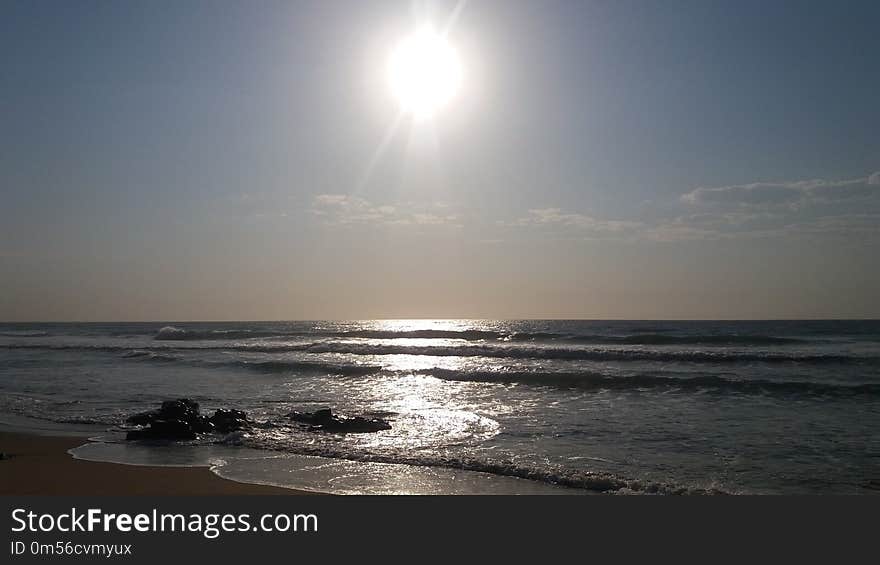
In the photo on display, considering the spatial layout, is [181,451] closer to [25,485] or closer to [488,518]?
[25,485]

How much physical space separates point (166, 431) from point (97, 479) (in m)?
3.20

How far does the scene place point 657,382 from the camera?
779 inches

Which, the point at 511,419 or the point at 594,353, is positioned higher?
the point at 594,353

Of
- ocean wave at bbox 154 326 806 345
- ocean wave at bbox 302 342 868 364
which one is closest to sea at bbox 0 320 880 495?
ocean wave at bbox 302 342 868 364

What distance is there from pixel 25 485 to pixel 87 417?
6170 mm

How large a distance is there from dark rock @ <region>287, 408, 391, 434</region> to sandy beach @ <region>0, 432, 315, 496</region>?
128 inches

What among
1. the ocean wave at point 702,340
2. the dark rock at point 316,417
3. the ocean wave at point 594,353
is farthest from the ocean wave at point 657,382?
the ocean wave at point 702,340

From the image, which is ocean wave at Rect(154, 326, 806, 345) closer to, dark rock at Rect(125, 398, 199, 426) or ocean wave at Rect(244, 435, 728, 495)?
ocean wave at Rect(244, 435, 728, 495)

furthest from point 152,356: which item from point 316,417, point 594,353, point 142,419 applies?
point 316,417

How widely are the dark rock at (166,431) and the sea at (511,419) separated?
0.44 meters

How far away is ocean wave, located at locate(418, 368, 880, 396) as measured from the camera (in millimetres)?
17500

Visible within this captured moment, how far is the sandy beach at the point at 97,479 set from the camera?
7562mm

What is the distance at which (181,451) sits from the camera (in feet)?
33.6

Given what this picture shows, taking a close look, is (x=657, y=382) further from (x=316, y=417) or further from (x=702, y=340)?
(x=702, y=340)
